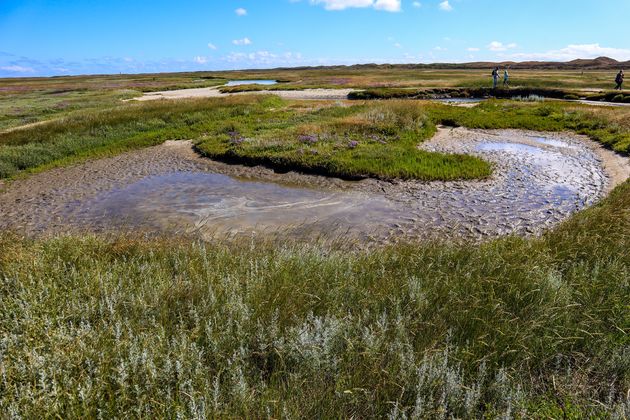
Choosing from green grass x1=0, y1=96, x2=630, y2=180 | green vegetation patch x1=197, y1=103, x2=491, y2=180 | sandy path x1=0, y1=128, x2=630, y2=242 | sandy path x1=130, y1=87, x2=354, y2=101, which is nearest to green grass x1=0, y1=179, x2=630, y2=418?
sandy path x1=0, y1=128, x2=630, y2=242

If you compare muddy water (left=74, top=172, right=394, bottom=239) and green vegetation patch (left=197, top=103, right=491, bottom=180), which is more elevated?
green vegetation patch (left=197, top=103, right=491, bottom=180)

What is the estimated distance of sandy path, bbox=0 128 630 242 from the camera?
11141 millimetres

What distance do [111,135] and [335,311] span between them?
24674 millimetres

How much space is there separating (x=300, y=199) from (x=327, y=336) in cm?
973

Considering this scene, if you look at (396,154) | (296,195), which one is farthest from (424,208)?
(396,154)

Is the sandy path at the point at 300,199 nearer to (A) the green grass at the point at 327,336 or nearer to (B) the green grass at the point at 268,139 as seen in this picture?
(B) the green grass at the point at 268,139

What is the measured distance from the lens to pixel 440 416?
3119 mm

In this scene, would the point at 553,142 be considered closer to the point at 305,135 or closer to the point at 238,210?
the point at 305,135

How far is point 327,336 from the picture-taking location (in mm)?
4145

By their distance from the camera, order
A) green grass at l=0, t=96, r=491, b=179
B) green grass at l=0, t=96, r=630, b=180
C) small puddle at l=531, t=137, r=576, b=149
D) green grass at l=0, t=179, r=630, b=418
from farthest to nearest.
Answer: small puddle at l=531, t=137, r=576, b=149 < green grass at l=0, t=96, r=630, b=180 < green grass at l=0, t=96, r=491, b=179 < green grass at l=0, t=179, r=630, b=418

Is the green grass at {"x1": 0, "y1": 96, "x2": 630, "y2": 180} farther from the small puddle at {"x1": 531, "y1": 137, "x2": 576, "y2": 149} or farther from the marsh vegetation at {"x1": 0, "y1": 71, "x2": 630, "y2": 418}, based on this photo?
the marsh vegetation at {"x1": 0, "y1": 71, "x2": 630, "y2": 418}

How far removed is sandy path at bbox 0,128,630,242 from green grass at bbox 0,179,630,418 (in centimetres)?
370

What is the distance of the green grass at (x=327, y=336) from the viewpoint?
3.38 m

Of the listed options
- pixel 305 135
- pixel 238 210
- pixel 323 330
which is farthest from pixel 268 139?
pixel 323 330
